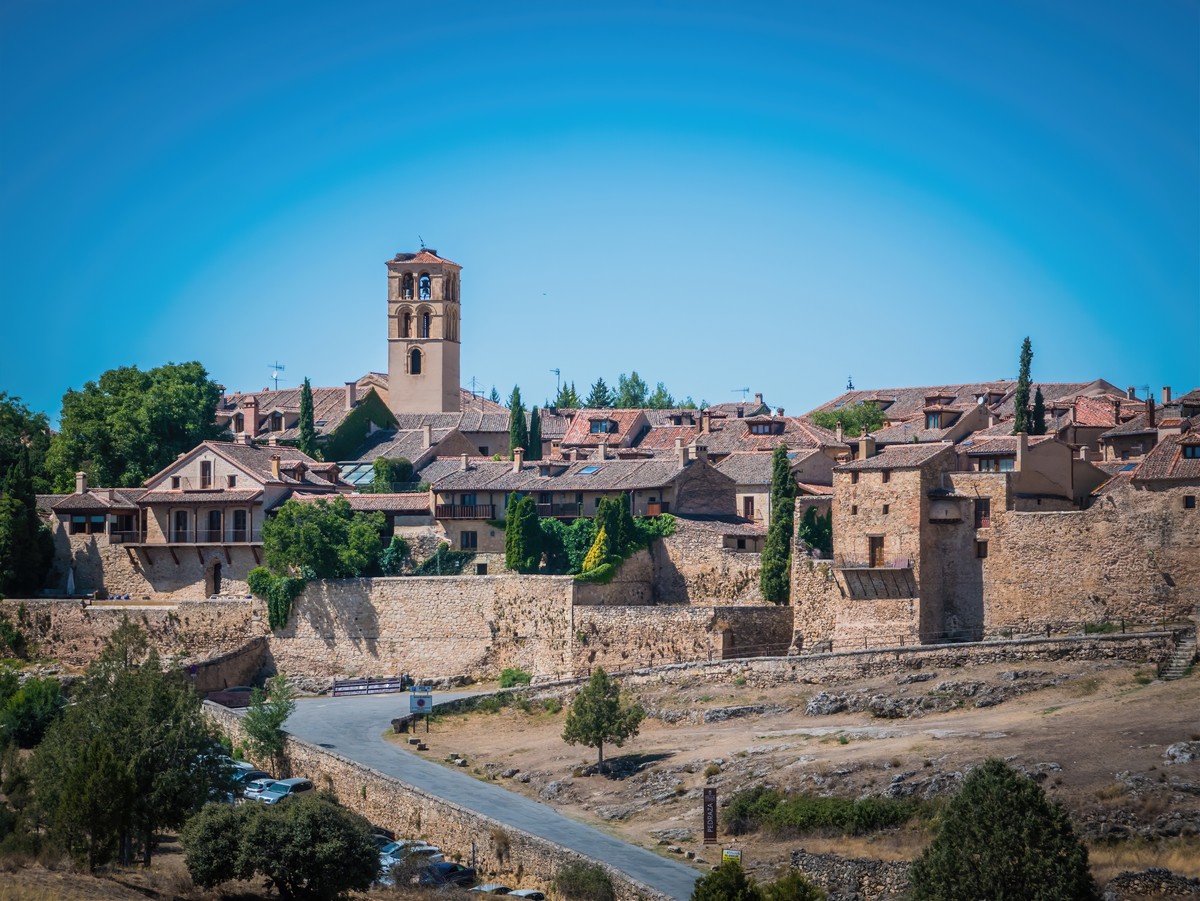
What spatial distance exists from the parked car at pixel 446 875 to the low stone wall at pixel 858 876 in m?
9.38

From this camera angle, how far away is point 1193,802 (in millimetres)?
48531

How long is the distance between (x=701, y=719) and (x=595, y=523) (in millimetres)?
16913

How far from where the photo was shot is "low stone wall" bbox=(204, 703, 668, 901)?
51.0m

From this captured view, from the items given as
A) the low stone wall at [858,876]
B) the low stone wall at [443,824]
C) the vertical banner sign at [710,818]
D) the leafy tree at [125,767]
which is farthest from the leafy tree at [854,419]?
the low stone wall at [858,876]

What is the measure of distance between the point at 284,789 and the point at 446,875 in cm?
1116

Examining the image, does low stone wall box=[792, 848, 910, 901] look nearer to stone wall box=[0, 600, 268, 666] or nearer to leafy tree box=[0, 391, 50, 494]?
stone wall box=[0, 600, 268, 666]

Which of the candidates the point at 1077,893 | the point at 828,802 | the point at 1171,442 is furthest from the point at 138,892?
the point at 1171,442

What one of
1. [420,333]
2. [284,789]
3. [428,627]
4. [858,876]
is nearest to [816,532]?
[428,627]

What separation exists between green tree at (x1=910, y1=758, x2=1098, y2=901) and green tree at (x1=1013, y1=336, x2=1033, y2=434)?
41.3 m

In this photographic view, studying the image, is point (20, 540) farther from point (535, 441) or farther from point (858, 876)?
point (858, 876)

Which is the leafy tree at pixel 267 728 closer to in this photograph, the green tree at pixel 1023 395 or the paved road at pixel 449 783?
the paved road at pixel 449 783

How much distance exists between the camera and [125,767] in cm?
5591

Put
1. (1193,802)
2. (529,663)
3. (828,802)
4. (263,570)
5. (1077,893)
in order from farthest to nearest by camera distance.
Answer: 1. (263,570)
2. (529,663)
3. (828,802)
4. (1193,802)
5. (1077,893)

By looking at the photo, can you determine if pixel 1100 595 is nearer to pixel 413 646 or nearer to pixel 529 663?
pixel 529 663
